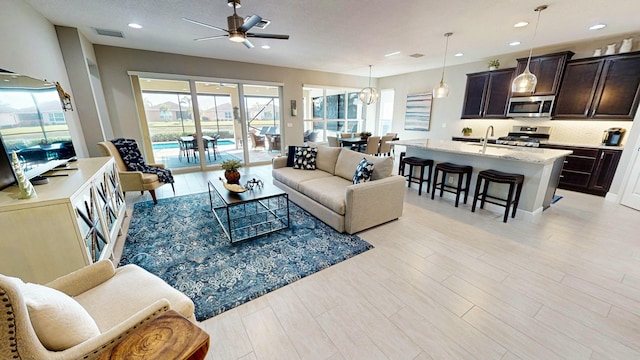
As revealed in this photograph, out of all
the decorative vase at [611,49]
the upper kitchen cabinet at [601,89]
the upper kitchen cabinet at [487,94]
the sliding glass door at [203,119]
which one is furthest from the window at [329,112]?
the decorative vase at [611,49]

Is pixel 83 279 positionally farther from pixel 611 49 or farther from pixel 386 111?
pixel 386 111

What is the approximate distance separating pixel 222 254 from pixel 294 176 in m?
1.68

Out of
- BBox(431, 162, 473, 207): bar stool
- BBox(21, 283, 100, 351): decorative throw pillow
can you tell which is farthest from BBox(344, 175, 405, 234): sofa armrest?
BBox(21, 283, 100, 351): decorative throw pillow

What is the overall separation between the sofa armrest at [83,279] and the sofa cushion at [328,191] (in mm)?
2055

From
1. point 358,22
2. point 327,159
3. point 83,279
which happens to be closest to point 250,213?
point 327,159

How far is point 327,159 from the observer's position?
403 centimetres

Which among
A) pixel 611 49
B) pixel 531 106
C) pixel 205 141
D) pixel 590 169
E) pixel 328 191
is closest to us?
pixel 328 191

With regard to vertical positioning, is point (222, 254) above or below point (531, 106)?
below

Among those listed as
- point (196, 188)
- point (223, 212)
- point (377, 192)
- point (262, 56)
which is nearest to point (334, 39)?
point (262, 56)

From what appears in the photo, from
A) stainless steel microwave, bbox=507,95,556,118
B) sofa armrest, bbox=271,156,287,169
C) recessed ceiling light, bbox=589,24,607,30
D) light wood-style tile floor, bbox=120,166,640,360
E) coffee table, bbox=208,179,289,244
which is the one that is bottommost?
light wood-style tile floor, bbox=120,166,640,360

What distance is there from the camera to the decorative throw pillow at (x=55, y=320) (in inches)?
31.3

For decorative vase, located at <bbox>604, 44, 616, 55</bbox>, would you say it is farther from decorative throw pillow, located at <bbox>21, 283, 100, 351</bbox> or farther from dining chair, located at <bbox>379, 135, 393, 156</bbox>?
decorative throw pillow, located at <bbox>21, 283, 100, 351</bbox>

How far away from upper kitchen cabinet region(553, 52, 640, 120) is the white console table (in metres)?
7.29

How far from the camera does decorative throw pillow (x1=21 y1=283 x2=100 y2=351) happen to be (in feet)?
2.61
